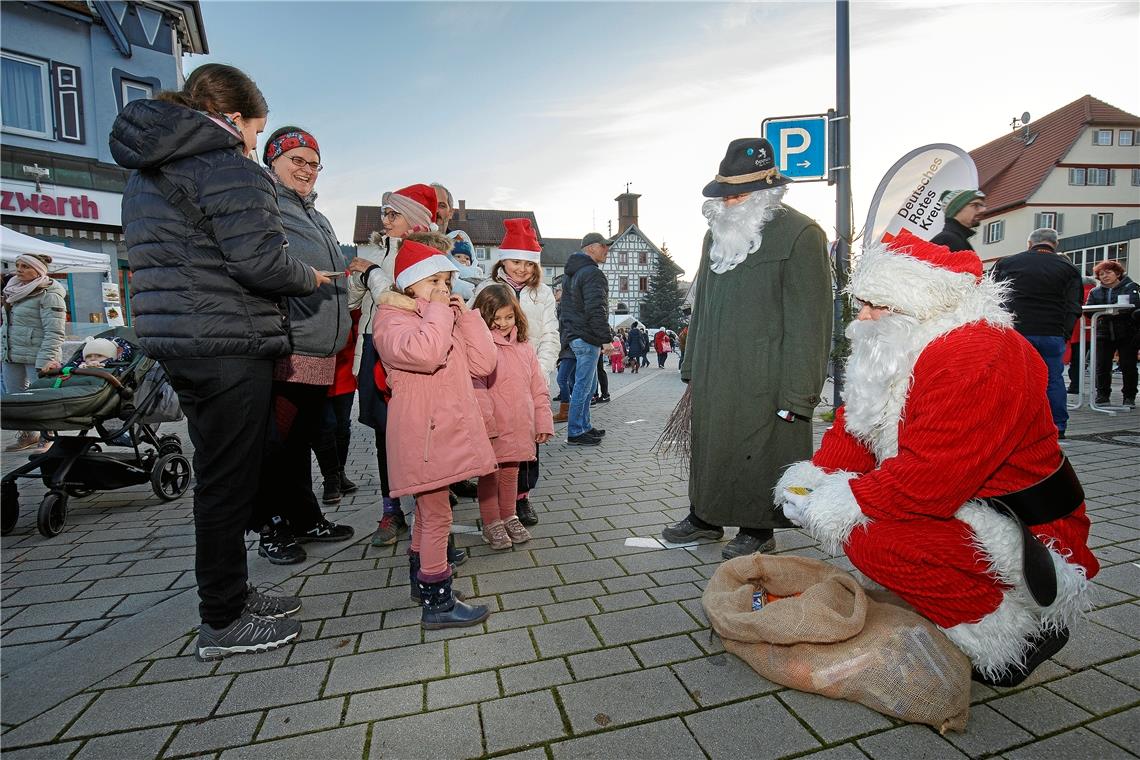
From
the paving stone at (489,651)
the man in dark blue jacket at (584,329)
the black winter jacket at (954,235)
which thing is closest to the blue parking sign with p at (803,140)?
the black winter jacket at (954,235)

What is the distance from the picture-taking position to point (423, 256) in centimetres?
285

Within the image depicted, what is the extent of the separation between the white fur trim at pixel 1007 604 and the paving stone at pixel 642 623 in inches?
40.0

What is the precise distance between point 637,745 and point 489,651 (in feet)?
2.52

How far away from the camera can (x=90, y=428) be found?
4.41 meters

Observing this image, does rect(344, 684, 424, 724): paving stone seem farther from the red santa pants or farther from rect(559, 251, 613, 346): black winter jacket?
rect(559, 251, 613, 346): black winter jacket

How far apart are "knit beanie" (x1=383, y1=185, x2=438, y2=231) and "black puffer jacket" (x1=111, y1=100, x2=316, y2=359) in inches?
62.3

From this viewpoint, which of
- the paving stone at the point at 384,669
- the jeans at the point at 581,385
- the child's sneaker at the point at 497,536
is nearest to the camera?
the paving stone at the point at 384,669

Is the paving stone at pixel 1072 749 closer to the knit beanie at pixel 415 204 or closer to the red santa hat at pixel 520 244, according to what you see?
the knit beanie at pixel 415 204

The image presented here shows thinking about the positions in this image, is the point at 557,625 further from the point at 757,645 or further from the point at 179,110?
the point at 179,110

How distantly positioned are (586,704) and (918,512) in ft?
4.07

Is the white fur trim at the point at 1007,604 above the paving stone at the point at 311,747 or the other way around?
above

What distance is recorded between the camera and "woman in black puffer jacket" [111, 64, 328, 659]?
7.59ft

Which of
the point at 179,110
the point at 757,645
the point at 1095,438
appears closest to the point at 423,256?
the point at 179,110

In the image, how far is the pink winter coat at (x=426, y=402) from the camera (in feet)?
8.79
